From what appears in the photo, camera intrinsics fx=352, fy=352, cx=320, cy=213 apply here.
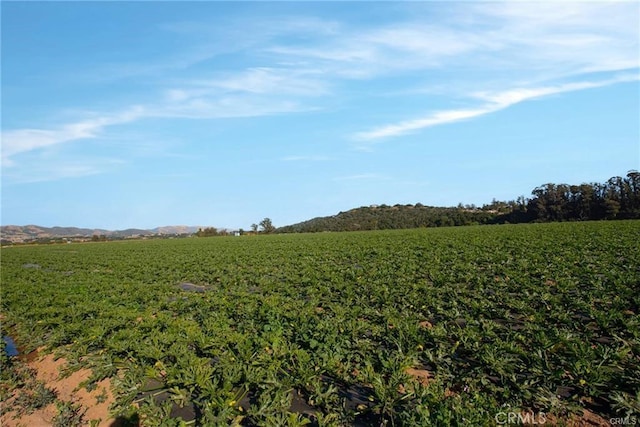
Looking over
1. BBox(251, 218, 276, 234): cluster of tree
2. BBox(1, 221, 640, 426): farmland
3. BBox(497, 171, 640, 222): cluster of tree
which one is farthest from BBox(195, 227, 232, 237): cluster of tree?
BBox(1, 221, 640, 426): farmland

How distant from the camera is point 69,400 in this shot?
19.3ft

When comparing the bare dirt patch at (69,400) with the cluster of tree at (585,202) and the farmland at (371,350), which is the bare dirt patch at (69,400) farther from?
the cluster of tree at (585,202)

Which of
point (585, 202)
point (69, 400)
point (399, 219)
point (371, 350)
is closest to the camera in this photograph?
point (69, 400)

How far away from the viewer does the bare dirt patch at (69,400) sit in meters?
5.32

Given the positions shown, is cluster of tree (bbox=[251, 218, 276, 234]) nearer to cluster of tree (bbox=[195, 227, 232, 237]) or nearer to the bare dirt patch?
cluster of tree (bbox=[195, 227, 232, 237])

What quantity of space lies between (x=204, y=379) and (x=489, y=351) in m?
4.43

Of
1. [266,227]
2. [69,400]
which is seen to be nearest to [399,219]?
[266,227]

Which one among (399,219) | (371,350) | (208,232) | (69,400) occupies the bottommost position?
(69,400)

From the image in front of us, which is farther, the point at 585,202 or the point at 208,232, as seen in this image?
the point at 208,232

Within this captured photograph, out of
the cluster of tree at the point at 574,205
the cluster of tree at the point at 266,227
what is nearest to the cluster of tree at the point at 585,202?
the cluster of tree at the point at 574,205

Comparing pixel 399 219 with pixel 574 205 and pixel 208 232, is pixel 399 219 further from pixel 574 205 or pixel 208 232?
pixel 208 232

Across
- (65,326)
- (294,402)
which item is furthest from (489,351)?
(65,326)

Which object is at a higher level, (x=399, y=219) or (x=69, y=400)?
(x=399, y=219)

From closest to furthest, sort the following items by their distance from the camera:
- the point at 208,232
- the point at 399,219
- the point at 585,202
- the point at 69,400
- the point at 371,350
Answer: the point at 69,400 < the point at 371,350 < the point at 585,202 < the point at 208,232 < the point at 399,219
